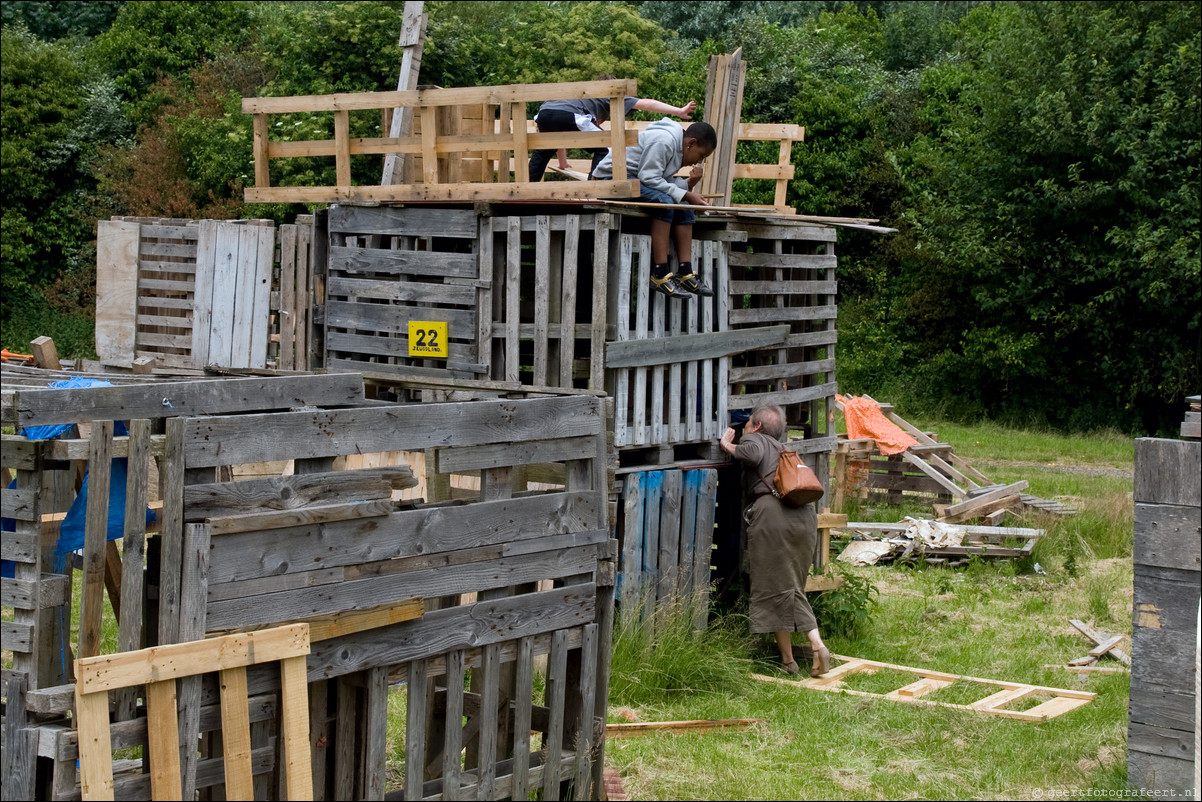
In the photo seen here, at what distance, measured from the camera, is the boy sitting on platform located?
32.0 feet

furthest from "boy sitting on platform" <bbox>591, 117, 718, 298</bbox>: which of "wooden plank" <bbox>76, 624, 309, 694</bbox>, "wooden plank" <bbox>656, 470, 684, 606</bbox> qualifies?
"wooden plank" <bbox>76, 624, 309, 694</bbox>

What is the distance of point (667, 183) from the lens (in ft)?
32.2

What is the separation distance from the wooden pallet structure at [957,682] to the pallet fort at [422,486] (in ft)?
4.03

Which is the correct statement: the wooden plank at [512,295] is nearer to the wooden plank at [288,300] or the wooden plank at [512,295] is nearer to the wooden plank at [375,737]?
the wooden plank at [288,300]

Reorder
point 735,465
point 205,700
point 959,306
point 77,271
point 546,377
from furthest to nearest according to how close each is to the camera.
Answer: point 77,271 < point 959,306 < point 735,465 < point 546,377 < point 205,700

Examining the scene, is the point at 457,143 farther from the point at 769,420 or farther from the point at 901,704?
the point at 901,704

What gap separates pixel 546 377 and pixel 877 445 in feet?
26.2

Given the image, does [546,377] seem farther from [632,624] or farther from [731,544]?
[731,544]

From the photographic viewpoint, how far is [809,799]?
679cm

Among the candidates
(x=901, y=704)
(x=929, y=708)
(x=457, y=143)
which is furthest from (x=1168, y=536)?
(x=457, y=143)

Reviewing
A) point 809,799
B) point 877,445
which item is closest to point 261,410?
point 809,799

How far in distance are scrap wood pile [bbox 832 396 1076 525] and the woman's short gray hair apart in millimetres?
5575

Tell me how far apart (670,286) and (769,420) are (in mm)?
1349

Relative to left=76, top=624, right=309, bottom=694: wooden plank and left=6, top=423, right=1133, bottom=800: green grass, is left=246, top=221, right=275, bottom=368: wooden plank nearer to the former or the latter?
left=6, top=423, right=1133, bottom=800: green grass
